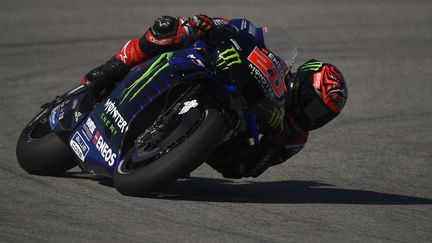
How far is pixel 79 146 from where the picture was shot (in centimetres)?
703

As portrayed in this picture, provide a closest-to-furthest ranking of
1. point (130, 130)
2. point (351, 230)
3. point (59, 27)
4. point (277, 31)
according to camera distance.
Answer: point (351, 230) < point (130, 130) < point (277, 31) < point (59, 27)

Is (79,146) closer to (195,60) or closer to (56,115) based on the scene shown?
(56,115)

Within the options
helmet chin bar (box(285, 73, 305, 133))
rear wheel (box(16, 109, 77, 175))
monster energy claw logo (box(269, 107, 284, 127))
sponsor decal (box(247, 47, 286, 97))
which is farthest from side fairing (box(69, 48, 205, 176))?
helmet chin bar (box(285, 73, 305, 133))

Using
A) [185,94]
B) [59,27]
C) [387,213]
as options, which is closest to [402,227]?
[387,213]

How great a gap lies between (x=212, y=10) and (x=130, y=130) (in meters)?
9.64

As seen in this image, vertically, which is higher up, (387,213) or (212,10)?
(387,213)

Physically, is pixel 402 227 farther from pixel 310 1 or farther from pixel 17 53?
pixel 310 1

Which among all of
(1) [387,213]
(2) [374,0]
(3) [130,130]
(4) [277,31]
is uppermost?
(4) [277,31]

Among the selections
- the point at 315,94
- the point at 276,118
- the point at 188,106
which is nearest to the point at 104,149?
the point at 188,106

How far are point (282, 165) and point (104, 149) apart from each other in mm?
2579

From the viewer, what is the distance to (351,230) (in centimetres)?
618

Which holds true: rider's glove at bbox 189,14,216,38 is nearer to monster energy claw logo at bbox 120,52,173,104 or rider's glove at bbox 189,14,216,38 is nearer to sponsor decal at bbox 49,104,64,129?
monster energy claw logo at bbox 120,52,173,104

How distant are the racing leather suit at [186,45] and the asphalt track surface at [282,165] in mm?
258

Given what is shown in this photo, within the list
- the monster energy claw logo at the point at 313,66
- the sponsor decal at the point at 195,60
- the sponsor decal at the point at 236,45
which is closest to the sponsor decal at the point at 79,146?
the sponsor decal at the point at 195,60
